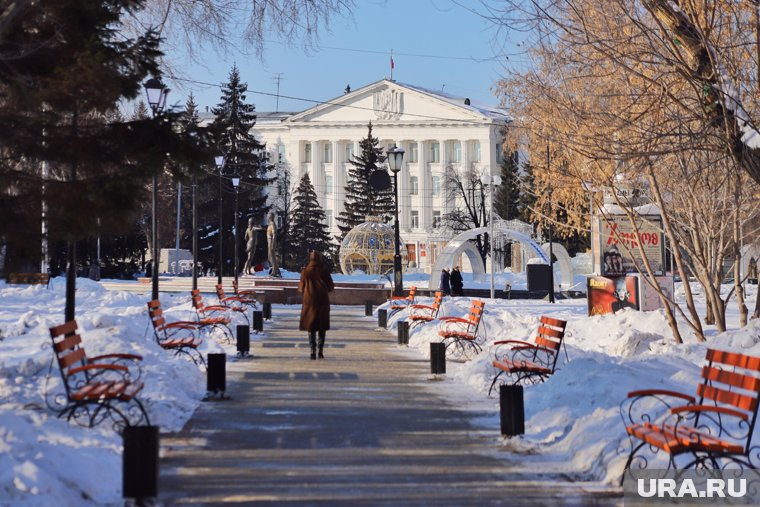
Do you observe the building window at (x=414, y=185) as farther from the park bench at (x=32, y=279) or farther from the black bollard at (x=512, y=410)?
the black bollard at (x=512, y=410)

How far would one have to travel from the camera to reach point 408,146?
98.8m

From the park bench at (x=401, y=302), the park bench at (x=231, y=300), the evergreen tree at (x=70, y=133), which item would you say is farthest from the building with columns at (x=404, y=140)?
the evergreen tree at (x=70, y=133)

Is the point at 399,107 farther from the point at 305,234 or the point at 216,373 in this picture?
the point at 216,373

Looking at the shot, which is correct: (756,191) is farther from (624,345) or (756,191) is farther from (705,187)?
(624,345)

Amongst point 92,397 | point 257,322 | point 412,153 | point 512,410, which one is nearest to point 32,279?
point 257,322

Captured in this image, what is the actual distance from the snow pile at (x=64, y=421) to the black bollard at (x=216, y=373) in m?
0.23

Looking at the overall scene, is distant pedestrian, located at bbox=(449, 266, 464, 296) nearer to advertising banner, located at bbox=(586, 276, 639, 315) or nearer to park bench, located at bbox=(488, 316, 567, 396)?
advertising banner, located at bbox=(586, 276, 639, 315)

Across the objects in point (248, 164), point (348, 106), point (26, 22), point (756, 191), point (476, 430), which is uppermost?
point (348, 106)

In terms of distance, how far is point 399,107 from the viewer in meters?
95.9

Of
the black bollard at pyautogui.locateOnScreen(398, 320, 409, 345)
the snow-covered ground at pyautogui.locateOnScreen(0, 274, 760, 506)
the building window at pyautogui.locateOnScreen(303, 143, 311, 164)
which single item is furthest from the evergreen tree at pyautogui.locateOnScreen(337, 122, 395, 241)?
the snow-covered ground at pyautogui.locateOnScreen(0, 274, 760, 506)

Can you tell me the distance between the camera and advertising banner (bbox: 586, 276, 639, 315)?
73.6ft

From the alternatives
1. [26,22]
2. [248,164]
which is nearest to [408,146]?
[248,164]

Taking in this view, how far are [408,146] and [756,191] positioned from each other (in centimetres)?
8263

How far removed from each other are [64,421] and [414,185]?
91.3 m
